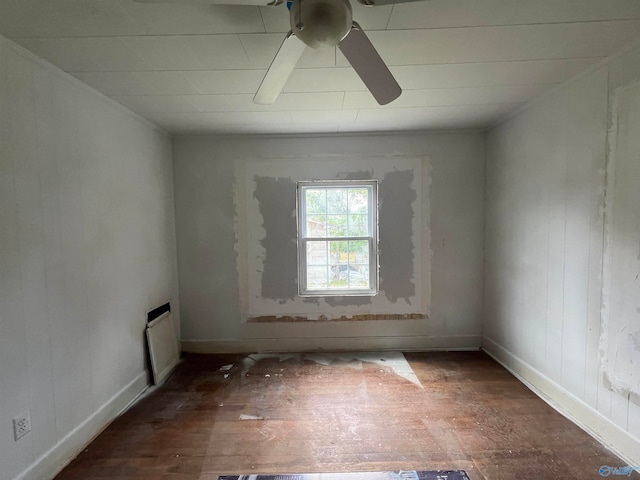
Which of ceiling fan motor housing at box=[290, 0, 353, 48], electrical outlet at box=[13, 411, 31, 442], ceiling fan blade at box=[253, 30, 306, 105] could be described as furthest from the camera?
electrical outlet at box=[13, 411, 31, 442]

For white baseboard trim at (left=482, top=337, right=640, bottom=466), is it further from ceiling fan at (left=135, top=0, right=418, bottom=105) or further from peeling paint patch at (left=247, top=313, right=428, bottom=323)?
ceiling fan at (left=135, top=0, right=418, bottom=105)

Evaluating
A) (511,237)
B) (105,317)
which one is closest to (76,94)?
(105,317)

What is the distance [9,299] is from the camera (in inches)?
56.9

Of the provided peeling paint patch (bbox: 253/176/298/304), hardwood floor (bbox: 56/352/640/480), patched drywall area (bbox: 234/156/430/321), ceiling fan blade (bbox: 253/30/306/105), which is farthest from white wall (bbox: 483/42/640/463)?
peeling paint patch (bbox: 253/176/298/304)

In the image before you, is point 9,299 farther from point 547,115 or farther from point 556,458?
point 547,115

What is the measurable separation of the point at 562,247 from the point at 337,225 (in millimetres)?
1899

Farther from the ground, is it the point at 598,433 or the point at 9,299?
the point at 9,299

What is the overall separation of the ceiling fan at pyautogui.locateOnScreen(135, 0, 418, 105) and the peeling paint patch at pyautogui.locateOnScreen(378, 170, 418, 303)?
5.21 feet

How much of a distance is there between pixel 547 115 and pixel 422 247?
1488 mm

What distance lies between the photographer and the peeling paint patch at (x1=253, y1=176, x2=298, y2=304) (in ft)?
10.2

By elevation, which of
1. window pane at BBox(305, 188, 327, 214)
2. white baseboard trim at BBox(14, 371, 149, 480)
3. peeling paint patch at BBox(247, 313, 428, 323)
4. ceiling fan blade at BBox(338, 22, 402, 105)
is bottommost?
white baseboard trim at BBox(14, 371, 149, 480)

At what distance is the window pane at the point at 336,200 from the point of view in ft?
10.5

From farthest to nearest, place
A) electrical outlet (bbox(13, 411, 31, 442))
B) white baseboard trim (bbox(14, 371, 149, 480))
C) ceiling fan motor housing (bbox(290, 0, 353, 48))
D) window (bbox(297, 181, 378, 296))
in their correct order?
window (bbox(297, 181, 378, 296))
white baseboard trim (bbox(14, 371, 149, 480))
electrical outlet (bbox(13, 411, 31, 442))
ceiling fan motor housing (bbox(290, 0, 353, 48))

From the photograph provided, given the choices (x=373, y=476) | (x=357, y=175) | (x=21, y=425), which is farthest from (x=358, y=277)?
(x=21, y=425)
